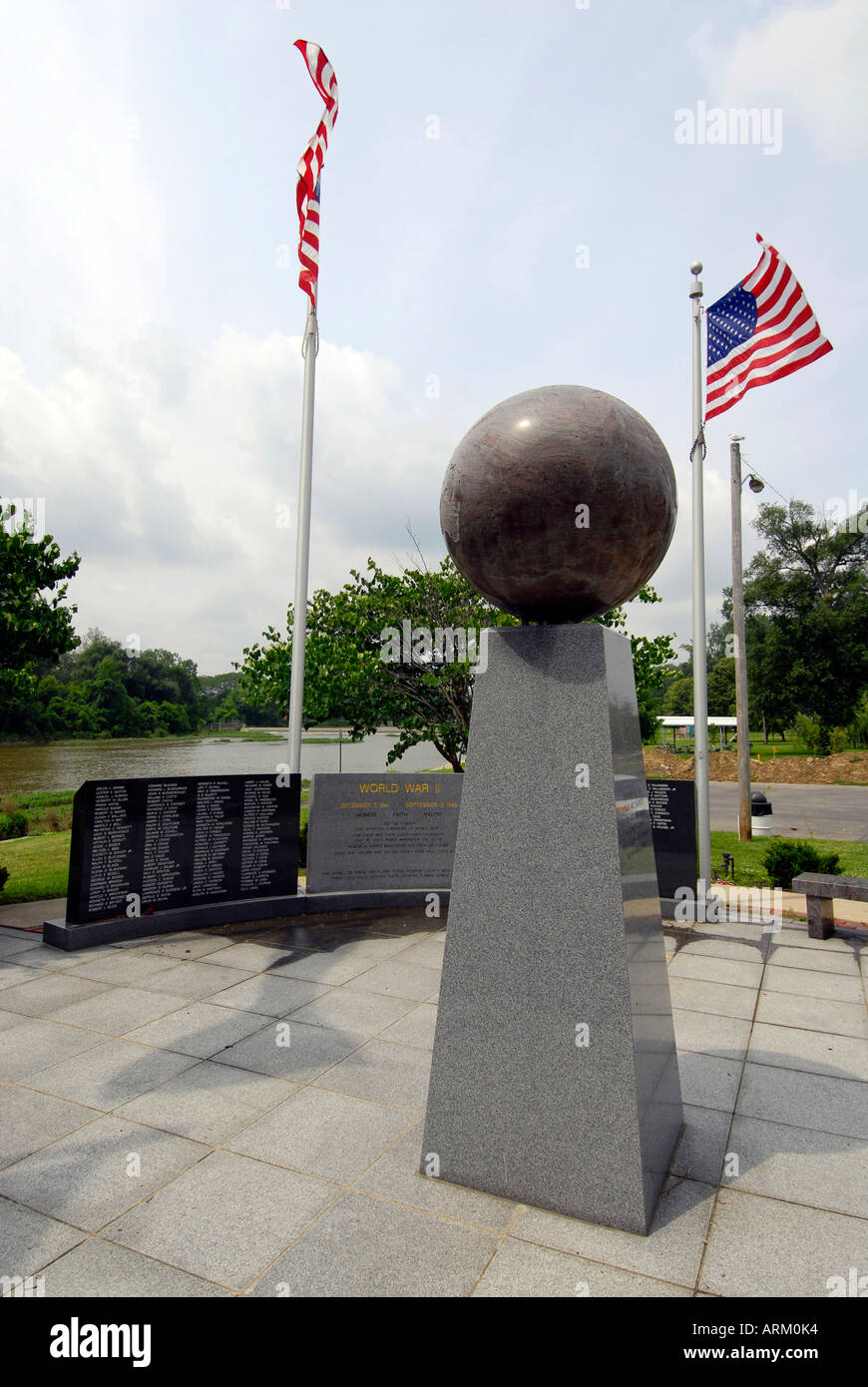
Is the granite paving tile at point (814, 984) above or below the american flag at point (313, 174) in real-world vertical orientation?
below

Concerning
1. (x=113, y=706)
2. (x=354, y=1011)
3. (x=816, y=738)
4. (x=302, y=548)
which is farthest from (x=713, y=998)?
(x=113, y=706)

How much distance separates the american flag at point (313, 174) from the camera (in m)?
9.92

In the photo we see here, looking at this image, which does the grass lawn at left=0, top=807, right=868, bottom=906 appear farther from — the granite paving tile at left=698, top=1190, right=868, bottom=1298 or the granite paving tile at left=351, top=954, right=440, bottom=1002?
the granite paving tile at left=698, top=1190, right=868, bottom=1298

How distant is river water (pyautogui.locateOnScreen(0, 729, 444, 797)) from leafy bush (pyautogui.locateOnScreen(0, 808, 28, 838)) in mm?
2846

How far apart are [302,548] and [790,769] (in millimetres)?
36589

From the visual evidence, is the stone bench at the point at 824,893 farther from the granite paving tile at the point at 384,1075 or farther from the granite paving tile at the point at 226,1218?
the granite paving tile at the point at 226,1218

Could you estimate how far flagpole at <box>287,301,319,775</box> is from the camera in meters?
10.0

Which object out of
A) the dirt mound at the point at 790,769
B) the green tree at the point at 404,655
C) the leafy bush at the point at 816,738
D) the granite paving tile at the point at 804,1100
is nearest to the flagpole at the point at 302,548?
the green tree at the point at 404,655

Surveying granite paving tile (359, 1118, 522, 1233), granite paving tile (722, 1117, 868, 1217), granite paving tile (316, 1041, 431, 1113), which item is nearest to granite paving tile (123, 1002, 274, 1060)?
granite paving tile (316, 1041, 431, 1113)

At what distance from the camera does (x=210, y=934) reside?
8.37m

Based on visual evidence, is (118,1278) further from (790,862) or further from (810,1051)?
(790,862)

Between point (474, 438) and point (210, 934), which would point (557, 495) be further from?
point (210, 934)

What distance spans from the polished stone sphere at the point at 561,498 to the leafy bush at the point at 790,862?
8.34m
